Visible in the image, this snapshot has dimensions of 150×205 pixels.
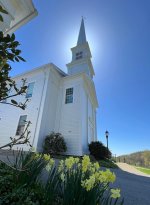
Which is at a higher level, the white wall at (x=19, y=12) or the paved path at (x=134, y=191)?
the white wall at (x=19, y=12)

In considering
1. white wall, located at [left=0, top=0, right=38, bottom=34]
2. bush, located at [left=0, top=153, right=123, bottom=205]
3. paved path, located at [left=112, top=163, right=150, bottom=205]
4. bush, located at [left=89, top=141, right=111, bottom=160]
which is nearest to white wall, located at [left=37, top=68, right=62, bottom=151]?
bush, located at [left=89, top=141, right=111, bottom=160]

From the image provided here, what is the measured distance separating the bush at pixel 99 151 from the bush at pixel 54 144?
3303mm

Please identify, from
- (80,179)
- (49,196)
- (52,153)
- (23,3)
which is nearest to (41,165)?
(49,196)

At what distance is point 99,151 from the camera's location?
12.8 meters

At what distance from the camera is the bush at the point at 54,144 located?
33.3 ft

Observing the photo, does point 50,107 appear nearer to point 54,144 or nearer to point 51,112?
point 51,112

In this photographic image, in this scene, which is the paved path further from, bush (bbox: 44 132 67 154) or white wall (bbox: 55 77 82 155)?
white wall (bbox: 55 77 82 155)

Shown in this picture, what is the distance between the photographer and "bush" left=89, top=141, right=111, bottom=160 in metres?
12.7

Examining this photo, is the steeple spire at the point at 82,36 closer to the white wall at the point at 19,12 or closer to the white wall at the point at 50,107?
the white wall at the point at 50,107

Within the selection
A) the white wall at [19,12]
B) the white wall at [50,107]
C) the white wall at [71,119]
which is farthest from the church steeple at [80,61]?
the white wall at [19,12]

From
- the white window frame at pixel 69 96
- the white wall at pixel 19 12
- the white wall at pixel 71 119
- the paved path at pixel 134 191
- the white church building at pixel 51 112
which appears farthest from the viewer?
the white window frame at pixel 69 96

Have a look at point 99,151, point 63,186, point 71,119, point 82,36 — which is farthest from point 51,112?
point 82,36

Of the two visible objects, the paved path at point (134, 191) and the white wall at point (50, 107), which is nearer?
the paved path at point (134, 191)

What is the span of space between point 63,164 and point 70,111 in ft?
34.0
